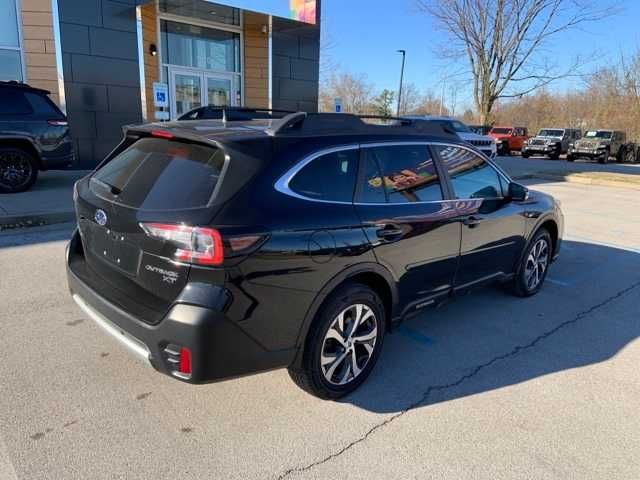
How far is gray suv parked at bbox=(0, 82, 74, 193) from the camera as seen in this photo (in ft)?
27.8

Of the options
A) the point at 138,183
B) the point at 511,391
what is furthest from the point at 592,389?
the point at 138,183

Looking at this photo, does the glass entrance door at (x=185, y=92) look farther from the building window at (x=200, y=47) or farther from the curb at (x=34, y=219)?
the curb at (x=34, y=219)

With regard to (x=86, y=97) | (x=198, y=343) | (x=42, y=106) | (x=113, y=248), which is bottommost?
(x=198, y=343)

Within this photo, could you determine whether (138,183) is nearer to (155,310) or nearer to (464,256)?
(155,310)

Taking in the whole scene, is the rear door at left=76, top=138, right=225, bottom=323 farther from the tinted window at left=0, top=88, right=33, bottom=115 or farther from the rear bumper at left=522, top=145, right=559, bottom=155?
the rear bumper at left=522, top=145, right=559, bottom=155

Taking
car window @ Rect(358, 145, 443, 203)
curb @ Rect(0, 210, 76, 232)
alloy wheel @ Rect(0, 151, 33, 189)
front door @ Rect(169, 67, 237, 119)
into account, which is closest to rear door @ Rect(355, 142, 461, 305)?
car window @ Rect(358, 145, 443, 203)

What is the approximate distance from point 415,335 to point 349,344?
44.3 inches

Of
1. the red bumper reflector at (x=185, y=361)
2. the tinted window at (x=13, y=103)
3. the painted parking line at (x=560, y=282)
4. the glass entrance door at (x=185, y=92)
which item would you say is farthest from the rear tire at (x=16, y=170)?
the painted parking line at (x=560, y=282)

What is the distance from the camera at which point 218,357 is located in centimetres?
238

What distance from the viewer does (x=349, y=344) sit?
3.01 metres

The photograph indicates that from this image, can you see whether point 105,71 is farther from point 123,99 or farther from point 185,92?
point 185,92

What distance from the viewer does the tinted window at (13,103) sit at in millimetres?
8484

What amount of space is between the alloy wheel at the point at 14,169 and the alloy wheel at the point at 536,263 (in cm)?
855

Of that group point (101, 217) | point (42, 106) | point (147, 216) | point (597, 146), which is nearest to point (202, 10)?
point (42, 106)
